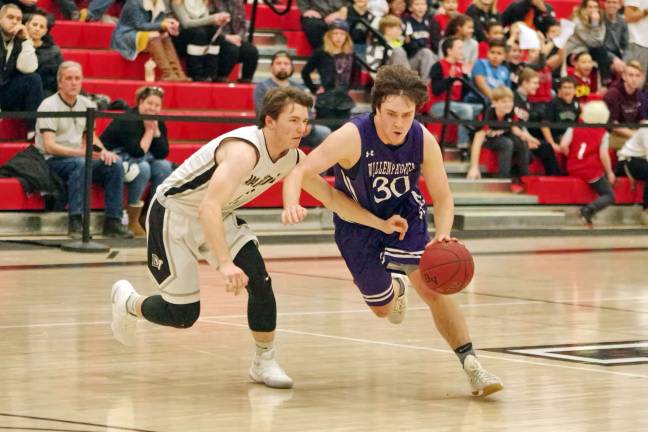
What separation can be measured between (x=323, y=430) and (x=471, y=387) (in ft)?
3.54

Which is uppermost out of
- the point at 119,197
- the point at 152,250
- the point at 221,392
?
the point at 152,250

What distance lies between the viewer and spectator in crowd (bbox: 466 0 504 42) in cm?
1814

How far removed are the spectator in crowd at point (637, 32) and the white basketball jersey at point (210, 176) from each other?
13.4 m

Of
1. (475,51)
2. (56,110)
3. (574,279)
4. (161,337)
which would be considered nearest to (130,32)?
(56,110)

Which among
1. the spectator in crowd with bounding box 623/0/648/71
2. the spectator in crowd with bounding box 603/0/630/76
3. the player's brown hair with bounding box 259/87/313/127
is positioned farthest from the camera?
the spectator in crowd with bounding box 623/0/648/71

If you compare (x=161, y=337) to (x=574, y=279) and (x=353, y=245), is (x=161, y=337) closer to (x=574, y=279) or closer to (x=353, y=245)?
(x=353, y=245)

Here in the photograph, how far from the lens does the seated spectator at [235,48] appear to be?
15703 mm

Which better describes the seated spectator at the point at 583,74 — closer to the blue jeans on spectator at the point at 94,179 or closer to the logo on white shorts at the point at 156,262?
the blue jeans on spectator at the point at 94,179

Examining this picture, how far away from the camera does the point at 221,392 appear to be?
646 cm

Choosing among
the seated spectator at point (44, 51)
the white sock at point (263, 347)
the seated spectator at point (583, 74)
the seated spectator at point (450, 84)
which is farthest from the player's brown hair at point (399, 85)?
the seated spectator at point (583, 74)

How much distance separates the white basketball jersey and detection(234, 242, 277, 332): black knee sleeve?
0.83 feet

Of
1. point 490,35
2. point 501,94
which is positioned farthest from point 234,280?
point 490,35

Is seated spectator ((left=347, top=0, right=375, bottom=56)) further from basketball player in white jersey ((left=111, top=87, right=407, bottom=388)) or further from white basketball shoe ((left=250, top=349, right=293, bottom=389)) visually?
→ white basketball shoe ((left=250, top=349, right=293, bottom=389))

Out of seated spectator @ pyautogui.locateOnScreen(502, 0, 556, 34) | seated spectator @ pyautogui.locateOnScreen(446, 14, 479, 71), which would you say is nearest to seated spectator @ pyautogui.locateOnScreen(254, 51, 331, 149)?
seated spectator @ pyautogui.locateOnScreen(446, 14, 479, 71)
